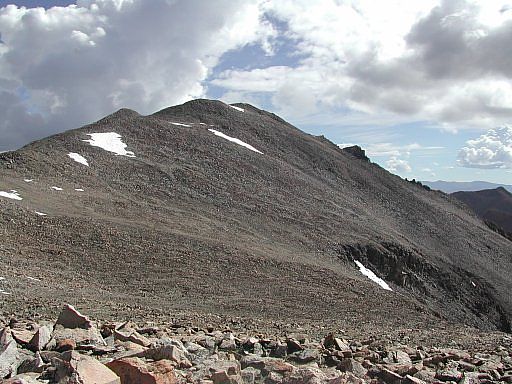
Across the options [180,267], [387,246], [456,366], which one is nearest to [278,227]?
[387,246]

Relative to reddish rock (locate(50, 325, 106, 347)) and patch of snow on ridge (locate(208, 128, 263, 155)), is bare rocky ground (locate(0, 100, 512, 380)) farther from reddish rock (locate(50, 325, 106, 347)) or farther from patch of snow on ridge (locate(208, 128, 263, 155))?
reddish rock (locate(50, 325, 106, 347))

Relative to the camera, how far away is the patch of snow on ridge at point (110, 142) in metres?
47.8

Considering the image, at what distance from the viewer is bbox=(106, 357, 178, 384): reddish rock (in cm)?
687

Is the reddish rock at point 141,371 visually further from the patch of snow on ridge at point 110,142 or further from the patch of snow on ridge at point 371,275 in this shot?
the patch of snow on ridge at point 110,142

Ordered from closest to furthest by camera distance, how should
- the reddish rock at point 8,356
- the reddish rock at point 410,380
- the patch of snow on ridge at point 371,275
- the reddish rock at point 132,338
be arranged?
the reddish rock at point 8,356, the reddish rock at point 410,380, the reddish rock at point 132,338, the patch of snow on ridge at point 371,275

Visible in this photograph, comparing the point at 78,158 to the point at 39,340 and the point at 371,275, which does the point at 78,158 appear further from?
the point at 39,340

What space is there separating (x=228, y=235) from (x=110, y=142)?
→ 71.7 ft

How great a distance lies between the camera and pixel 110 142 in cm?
5025

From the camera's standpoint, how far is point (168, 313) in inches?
699

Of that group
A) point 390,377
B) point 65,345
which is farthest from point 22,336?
point 390,377

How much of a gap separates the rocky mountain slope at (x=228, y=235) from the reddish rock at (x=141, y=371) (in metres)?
8.96

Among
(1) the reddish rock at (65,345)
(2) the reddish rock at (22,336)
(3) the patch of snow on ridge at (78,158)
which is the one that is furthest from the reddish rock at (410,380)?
(3) the patch of snow on ridge at (78,158)

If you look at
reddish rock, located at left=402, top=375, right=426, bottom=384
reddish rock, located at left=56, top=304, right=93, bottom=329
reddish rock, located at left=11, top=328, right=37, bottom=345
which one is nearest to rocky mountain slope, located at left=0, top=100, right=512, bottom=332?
reddish rock, located at left=56, top=304, right=93, bottom=329

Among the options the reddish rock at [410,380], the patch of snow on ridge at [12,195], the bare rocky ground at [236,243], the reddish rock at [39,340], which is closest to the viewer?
the reddish rock at [39,340]
